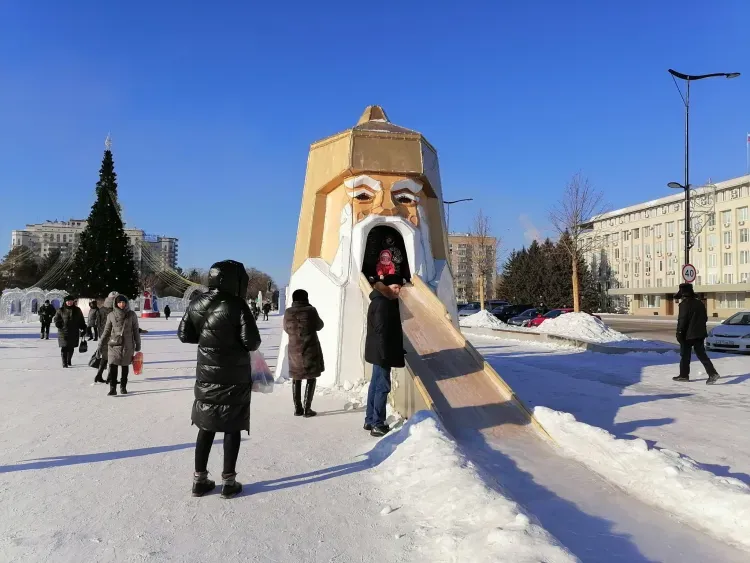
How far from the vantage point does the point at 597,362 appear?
43.3 feet

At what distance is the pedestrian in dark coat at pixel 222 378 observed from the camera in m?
4.15

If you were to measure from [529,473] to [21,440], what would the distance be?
525cm

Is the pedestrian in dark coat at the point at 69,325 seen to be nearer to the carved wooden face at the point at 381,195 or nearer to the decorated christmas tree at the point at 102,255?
the carved wooden face at the point at 381,195

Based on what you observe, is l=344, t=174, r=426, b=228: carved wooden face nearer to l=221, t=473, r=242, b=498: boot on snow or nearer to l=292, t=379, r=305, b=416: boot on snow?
l=292, t=379, r=305, b=416: boot on snow

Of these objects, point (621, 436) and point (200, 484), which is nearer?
point (200, 484)

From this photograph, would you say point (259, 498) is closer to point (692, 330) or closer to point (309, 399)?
point (309, 399)

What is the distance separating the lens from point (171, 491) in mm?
4305

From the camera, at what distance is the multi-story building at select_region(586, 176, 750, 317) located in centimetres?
4972

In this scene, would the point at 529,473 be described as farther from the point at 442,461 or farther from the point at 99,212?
the point at 99,212

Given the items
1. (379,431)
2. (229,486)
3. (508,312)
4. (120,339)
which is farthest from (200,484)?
(508,312)

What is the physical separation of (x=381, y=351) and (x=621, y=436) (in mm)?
2839

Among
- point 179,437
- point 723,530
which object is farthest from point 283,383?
point 723,530

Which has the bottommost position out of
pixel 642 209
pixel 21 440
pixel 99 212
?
pixel 21 440

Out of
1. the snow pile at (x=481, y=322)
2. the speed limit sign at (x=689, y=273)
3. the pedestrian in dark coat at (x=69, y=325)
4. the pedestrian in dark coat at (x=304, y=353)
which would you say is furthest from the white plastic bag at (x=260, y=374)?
the snow pile at (x=481, y=322)
